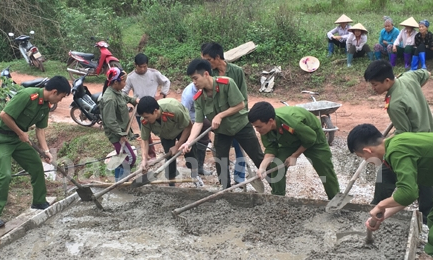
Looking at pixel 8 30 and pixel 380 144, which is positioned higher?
pixel 380 144

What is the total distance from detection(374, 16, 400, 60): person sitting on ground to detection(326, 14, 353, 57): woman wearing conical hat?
28.8 inches

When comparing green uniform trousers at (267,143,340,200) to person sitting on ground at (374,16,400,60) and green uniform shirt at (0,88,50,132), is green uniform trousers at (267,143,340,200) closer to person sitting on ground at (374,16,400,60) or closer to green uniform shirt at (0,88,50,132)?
green uniform shirt at (0,88,50,132)

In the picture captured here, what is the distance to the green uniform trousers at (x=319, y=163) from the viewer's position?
14.8 ft

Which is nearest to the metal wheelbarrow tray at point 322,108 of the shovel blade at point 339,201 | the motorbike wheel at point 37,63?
the shovel blade at point 339,201

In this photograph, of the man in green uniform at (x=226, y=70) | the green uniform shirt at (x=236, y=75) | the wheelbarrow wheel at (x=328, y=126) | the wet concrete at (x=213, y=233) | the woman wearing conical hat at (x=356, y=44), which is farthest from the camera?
the woman wearing conical hat at (x=356, y=44)

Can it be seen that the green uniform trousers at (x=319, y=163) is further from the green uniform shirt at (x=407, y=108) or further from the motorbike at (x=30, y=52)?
the motorbike at (x=30, y=52)

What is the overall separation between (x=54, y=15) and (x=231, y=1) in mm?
4934

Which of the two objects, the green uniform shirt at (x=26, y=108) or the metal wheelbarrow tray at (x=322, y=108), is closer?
the green uniform shirt at (x=26, y=108)

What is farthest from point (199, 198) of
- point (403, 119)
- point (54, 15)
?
point (54, 15)

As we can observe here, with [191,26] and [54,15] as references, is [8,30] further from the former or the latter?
[191,26]

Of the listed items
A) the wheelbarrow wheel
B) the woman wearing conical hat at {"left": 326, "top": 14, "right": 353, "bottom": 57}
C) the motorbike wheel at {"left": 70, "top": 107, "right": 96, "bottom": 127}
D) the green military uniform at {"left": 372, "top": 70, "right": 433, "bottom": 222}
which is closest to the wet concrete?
the green military uniform at {"left": 372, "top": 70, "right": 433, "bottom": 222}

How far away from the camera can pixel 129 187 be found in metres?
5.19

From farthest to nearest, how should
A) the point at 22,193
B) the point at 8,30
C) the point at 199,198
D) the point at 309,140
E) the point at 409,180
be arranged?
the point at 8,30
the point at 22,193
the point at 199,198
the point at 309,140
the point at 409,180

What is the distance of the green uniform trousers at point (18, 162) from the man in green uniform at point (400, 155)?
3.19 m
